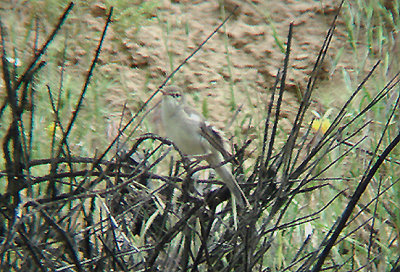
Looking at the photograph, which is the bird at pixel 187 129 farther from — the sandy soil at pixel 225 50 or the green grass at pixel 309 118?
the sandy soil at pixel 225 50

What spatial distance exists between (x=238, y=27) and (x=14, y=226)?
361cm

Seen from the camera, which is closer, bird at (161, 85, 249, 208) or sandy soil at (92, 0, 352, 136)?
bird at (161, 85, 249, 208)

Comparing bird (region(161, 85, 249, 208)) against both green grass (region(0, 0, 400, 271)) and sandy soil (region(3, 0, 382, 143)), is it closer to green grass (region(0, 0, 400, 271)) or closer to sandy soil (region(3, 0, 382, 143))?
green grass (region(0, 0, 400, 271))

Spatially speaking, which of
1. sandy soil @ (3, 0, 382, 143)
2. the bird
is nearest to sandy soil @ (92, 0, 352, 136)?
sandy soil @ (3, 0, 382, 143)

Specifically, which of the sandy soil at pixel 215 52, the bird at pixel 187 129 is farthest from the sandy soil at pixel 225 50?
the bird at pixel 187 129

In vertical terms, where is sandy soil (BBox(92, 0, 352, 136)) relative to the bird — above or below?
above

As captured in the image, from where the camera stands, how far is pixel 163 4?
4848mm

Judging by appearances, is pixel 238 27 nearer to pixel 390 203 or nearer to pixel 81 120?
pixel 81 120

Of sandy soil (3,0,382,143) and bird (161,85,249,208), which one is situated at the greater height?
sandy soil (3,0,382,143)

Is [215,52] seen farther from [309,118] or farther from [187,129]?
[187,129]

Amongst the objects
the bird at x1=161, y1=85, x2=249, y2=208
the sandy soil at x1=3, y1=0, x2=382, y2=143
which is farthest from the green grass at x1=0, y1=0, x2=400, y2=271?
the bird at x1=161, y1=85, x2=249, y2=208

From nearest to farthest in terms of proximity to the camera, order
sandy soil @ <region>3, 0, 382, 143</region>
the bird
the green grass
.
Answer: the bird → the green grass → sandy soil @ <region>3, 0, 382, 143</region>

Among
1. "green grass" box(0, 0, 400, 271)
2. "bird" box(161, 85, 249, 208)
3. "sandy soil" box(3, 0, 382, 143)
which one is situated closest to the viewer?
"bird" box(161, 85, 249, 208)

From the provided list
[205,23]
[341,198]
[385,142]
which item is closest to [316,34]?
[205,23]
